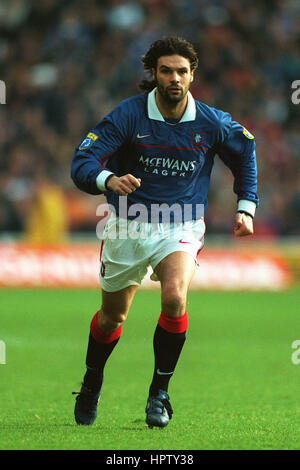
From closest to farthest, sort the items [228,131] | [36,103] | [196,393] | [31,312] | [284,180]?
[228,131], [196,393], [31,312], [284,180], [36,103]

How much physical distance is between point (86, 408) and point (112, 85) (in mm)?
15128

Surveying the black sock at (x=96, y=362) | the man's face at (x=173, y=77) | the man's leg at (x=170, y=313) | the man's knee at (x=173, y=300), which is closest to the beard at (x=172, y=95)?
the man's face at (x=173, y=77)

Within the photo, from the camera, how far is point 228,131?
514 centimetres

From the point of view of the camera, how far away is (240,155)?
5.20m

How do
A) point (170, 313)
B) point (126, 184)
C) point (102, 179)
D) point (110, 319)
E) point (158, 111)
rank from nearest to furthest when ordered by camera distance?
point (126, 184) → point (102, 179) → point (170, 313) → point (158, 111) → point (110, 319)

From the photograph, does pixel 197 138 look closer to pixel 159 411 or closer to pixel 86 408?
pixel 159 411

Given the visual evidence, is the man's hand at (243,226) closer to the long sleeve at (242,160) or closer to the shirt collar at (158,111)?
the long sleeve at (242,160)

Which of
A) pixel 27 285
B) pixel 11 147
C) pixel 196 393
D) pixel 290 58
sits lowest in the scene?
pixel 27 285

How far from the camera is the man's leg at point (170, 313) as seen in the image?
4742 millimetres

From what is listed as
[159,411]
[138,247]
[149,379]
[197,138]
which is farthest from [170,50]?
[149,379]

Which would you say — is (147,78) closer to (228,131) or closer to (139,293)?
(228,131)

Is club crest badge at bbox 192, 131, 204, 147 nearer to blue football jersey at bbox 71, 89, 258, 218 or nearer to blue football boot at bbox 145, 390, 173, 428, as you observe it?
blue football jersey at bbox 71, 89, 258, 218

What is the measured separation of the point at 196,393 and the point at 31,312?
627 cm

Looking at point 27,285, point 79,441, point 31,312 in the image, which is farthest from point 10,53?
point 79,441
